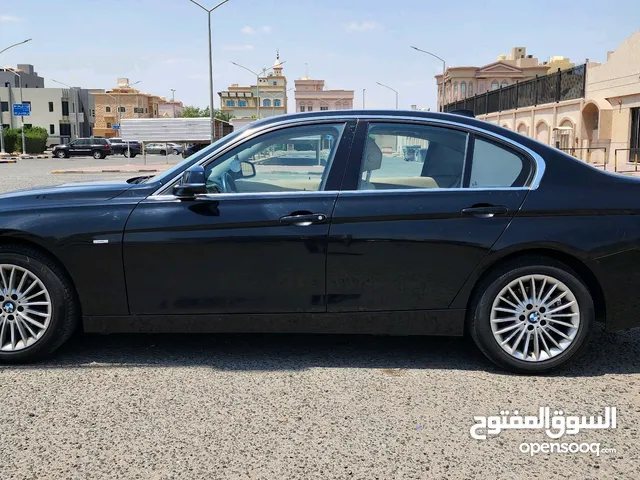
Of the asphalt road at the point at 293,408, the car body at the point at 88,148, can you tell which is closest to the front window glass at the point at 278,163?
the asphalt road at the point at 293,408

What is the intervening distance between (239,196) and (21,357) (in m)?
1.78

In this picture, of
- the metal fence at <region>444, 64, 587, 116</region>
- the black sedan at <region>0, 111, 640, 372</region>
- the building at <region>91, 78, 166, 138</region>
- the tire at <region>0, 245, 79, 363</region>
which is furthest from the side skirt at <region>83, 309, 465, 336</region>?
the building at <region>91, 78, 166, 138</region>

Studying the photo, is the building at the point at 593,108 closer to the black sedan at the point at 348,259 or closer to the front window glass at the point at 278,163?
the black sedan at the point at 348,259

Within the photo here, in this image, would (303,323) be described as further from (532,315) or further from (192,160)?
(532,315)

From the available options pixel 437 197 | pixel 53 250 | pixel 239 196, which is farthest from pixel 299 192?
pixel 53 250

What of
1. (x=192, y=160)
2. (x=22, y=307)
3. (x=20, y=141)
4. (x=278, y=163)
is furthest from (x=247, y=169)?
(x=20, y=141)

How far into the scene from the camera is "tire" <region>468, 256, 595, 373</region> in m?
4.16

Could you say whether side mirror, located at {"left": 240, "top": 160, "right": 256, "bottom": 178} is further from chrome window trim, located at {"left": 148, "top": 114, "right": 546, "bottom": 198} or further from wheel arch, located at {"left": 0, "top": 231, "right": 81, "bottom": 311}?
wheel arch, located at {"left": 0, "top": 231, "right": 81, "bottom": 311}

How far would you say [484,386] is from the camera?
13.3 feet

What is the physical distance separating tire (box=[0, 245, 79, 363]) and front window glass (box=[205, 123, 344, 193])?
3.76 ft

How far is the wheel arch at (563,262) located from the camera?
420 cm

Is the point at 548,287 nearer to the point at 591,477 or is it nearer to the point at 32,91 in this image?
the point at 591,477

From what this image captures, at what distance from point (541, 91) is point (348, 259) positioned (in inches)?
1804

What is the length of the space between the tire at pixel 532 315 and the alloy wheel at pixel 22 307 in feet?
9.23
